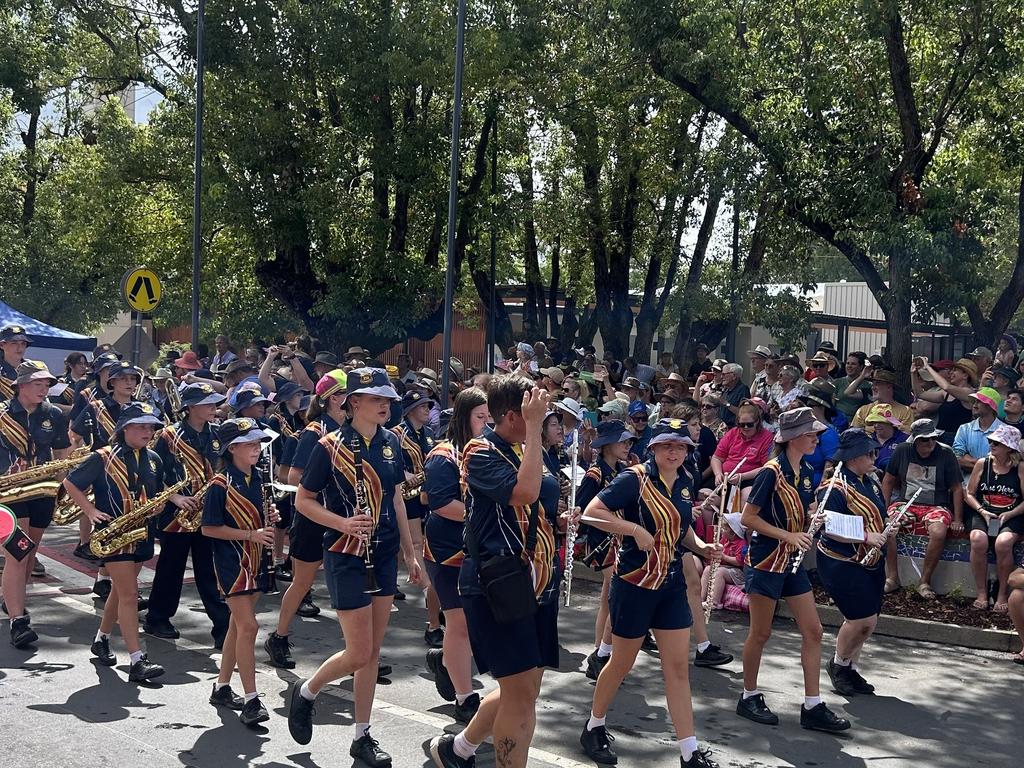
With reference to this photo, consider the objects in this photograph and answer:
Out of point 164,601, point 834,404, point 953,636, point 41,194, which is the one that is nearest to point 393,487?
point 164,601

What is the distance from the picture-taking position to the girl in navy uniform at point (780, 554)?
7316mm

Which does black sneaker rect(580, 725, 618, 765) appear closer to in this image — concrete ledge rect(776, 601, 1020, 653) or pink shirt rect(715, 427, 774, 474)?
concrete ledge rect(776, 601, 1020, 653)

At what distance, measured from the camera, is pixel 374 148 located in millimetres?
19703

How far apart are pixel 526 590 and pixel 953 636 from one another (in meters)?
5.91

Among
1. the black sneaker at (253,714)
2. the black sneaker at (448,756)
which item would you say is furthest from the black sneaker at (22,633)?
the black sneaker at (448,756)

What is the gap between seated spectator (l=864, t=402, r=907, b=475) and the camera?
11484 mm

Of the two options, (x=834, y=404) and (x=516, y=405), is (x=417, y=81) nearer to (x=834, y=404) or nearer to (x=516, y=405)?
(x=834, y=404)

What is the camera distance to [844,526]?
780 centimetres

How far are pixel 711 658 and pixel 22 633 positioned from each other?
16.2 feet

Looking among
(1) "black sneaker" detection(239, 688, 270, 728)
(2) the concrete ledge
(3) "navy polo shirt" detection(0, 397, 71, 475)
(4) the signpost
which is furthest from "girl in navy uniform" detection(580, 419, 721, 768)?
(4) the signpost

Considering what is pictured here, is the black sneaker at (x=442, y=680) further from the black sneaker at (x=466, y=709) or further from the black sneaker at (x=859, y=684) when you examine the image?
the black sneaker at (x=859, y=684)

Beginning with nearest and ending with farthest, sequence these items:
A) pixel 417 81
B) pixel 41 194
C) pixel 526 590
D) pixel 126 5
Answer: pixel 526 590, pixel 417 81, pixel 126 5, pixel 41 194

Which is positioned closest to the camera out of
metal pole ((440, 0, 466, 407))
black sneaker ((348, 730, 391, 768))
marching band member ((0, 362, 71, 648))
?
black sneaker ((348, 730, 391, 768))

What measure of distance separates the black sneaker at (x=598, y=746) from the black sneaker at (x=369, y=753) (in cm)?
109
